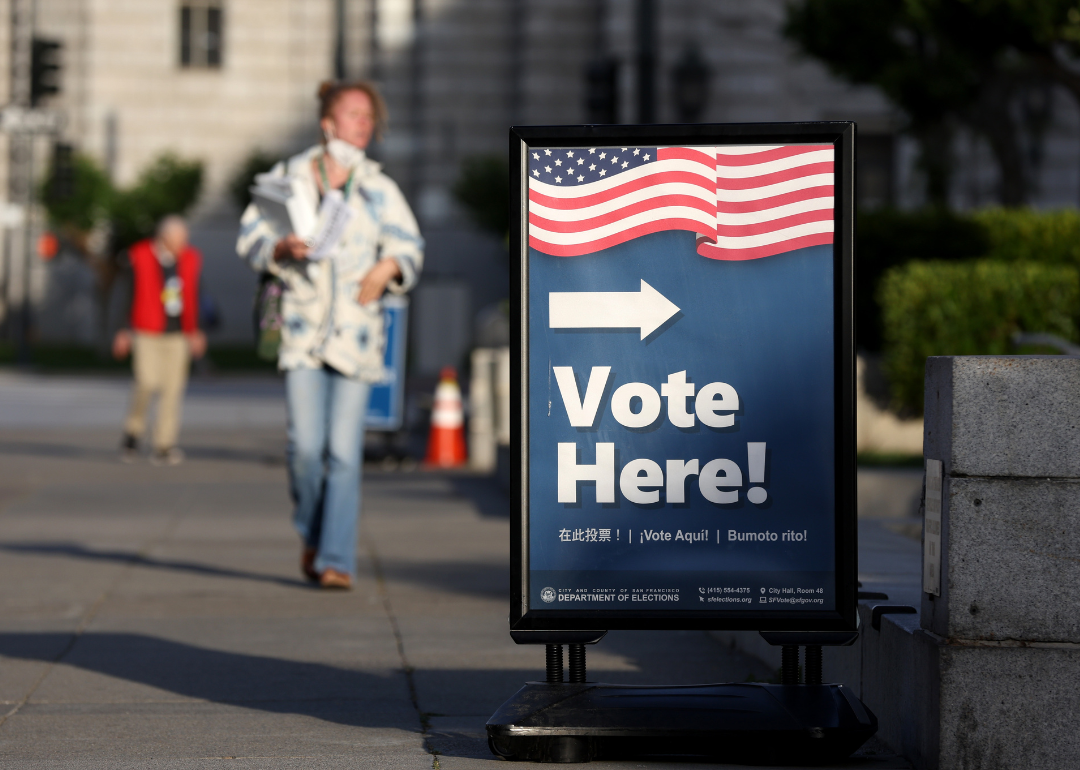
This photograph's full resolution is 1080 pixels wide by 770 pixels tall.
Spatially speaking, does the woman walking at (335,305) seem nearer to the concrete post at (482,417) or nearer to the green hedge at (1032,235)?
the concrete post at (482,417)

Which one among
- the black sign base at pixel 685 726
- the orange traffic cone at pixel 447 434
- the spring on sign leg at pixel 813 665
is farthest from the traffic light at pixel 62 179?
the spring on sign leg at pixel 813 665

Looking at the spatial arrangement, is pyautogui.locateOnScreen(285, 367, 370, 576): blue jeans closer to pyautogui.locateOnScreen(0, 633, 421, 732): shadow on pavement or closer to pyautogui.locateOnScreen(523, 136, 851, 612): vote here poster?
pyautogui.locateOnScreen(0, 633, 421, 732): shadow on pavement

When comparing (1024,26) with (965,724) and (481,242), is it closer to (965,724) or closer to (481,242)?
(965,724)

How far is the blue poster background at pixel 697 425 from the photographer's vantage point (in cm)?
385

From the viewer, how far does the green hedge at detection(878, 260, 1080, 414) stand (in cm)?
1098

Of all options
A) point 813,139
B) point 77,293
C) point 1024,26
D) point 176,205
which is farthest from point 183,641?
point 77,293

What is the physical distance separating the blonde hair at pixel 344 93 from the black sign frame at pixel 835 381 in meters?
3.05

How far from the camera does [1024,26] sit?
1368 centimetres

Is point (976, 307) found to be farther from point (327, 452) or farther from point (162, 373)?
point (162, 373)

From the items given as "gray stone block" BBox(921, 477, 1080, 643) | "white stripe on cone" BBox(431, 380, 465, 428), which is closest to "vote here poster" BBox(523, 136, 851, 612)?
"gray stone block" BBox(921, 477, 1080, 643)

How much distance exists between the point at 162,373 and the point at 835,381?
10.3 m

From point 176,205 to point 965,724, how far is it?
38.3 metres

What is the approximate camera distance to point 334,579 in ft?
22.3

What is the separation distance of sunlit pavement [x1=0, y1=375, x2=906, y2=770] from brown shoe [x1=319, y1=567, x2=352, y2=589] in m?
0.09
